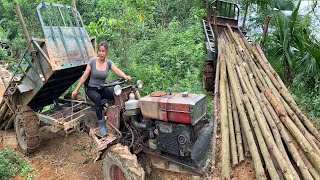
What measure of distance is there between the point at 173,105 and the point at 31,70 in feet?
10.7

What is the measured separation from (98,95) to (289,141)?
2.94 meters

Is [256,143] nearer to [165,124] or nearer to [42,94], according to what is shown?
[165,124]

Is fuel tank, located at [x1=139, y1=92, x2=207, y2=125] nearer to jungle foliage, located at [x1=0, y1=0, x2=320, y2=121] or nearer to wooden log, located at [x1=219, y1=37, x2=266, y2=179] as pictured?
wooden log, located at [x1=219, y1=37, x2=266, y2=179]

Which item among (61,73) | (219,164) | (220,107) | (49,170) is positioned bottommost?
(49,170)

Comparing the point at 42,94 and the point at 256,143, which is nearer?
the point at 256,143

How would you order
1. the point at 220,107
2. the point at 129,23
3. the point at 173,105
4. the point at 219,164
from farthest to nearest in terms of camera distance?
the point at 129,23 → the point at 220,107 → the point at 173,105 → the point at 219,164

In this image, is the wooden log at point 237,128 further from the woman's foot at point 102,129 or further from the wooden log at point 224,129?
the woman's foot at point 102,129

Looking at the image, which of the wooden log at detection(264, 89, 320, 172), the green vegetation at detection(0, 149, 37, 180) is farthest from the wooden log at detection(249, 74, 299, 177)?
the green vegetation at detection(0, 149, 37, 180)

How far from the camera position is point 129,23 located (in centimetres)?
873

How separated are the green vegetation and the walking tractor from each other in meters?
0.40

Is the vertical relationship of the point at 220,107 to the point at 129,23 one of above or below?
below

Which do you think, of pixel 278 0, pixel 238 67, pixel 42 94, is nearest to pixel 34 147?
pixel 42 94

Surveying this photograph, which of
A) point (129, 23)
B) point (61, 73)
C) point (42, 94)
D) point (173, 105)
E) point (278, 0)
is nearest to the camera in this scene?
point (173, 105)

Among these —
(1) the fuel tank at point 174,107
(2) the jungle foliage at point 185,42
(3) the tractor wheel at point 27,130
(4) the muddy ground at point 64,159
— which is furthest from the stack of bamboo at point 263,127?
(3) the tractor wheel at point 27,130
